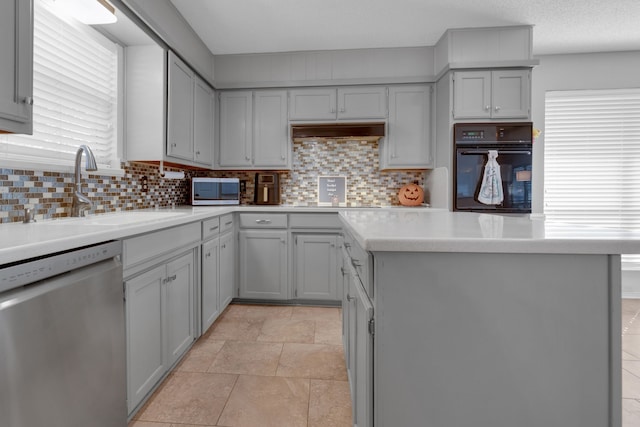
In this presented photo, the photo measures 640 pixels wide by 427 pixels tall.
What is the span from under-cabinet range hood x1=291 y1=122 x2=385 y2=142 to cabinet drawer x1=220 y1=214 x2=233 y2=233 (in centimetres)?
107

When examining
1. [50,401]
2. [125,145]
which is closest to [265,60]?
[125,145]

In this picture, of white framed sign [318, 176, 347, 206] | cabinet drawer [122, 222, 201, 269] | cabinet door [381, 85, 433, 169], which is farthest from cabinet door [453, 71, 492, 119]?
cabinet drawer [122, 222, 201, 269]

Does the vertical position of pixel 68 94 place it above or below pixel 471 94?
below

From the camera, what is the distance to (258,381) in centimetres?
187

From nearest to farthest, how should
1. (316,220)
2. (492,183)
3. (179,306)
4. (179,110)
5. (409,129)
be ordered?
(179,306), (179,110), (492,183), (316,220), (409,129)

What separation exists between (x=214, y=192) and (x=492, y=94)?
2796 millimetres

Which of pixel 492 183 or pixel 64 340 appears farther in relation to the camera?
pixel 492 183

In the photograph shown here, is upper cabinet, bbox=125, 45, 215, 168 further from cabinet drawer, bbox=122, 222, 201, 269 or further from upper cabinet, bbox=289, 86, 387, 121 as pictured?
upper cabinet, bbox=289, 86, 387, 121

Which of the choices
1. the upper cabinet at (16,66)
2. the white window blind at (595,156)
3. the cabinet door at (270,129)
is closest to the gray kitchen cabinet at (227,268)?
the cabinet door at (270,129)

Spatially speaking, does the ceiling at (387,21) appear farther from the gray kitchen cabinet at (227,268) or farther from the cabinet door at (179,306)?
the cabinet door at (179,306)

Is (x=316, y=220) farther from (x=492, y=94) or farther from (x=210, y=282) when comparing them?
(x=492, y=94)

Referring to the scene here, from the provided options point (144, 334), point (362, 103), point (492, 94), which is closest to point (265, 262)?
point (144, 334)

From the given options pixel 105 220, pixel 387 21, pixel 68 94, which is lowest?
pixel 105 220

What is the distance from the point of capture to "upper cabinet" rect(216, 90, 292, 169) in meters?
3.40
